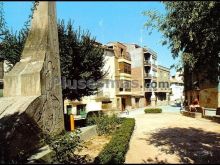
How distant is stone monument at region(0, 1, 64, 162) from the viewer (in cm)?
1307

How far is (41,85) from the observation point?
46.7 ft

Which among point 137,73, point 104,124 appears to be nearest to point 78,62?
point 104,124

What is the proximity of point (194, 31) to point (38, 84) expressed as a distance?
7313 millimetres

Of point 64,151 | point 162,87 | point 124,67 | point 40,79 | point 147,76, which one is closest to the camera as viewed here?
point 64,151

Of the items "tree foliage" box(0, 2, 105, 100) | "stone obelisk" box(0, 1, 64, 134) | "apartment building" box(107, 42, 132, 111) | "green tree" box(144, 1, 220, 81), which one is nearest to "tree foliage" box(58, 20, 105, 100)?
"tree foliage" box(0, 2, 105, 100)

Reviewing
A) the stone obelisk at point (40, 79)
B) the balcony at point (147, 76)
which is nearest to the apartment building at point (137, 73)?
the balcony at point (147, 76)

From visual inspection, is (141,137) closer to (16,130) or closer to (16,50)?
(16,130)

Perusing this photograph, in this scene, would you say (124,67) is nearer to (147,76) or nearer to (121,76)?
(121,76)

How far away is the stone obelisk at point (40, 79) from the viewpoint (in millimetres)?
13734

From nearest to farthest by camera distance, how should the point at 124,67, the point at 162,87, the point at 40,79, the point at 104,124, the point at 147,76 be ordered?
the point at 40,79 → the point at 104,124 → the point at 124,67 → the point at 147,76 → the point at 162,87

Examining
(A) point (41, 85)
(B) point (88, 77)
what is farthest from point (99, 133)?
(A) point (41, 85)

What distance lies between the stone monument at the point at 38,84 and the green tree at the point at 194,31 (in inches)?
215

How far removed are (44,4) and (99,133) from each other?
8.62 m

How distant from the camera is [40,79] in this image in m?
14.2
